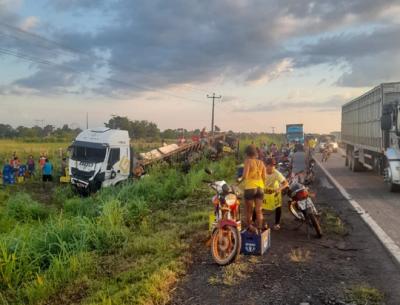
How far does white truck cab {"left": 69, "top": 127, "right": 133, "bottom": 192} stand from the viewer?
19.2 metres

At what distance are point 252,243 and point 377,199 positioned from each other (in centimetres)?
706

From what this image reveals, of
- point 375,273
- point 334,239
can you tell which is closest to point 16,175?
point 334,239

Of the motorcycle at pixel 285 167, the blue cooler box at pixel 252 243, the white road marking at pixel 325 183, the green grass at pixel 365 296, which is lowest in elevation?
the green grass at pixel 365 296

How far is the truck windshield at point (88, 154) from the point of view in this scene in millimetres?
19312

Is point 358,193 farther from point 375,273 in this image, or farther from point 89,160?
point 89,160

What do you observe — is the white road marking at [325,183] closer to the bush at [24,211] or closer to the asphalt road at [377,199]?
the asphalt road at [377,199]

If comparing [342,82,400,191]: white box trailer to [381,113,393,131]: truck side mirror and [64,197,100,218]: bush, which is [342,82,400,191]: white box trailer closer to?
[381,113,393,131]: truck side mirror

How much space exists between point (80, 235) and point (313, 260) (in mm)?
4238

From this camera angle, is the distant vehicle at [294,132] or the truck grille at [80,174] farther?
the distant vehicle at [294,132]

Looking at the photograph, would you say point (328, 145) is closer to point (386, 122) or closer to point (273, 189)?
point (386, 122)

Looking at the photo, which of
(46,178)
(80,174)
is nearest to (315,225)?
(80,174)

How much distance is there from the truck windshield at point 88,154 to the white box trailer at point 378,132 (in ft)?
38.4

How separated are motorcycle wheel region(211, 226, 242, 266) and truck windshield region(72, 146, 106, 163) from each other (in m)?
14.0

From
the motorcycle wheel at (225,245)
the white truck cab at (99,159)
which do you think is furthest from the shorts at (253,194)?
the white truck cab at (99,159)
